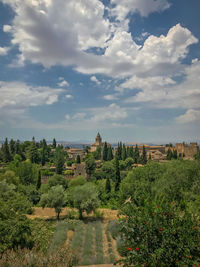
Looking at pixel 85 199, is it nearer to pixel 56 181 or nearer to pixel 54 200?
pixel 54 200

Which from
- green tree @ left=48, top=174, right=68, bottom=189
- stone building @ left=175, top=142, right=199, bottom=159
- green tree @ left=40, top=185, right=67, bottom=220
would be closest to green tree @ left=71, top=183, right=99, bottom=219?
green tree @ left=40, top=185, right=67, bottom=220

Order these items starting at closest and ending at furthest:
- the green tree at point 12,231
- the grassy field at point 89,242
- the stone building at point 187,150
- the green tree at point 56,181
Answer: the green tree at point 12,231
the grassy field at point 89,242
the green tree at point 56,181
the stone building at point 187,150

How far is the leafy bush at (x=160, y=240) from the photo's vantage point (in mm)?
5849

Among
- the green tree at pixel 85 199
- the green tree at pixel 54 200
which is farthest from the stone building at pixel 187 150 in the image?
the green tree at pixel 54 200

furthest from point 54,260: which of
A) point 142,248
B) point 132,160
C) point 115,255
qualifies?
point 132,160

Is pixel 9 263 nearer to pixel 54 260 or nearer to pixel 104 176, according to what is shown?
pixel 54 260

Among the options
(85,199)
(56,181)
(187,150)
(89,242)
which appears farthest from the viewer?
(187,150)

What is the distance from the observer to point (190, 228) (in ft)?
20.8

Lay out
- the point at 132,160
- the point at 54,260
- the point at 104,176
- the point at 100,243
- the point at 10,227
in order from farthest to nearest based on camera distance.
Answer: the point at 132,160 < the point at 104,176 < the point at 100,243 < the point at 10,227 < the point at 54,260

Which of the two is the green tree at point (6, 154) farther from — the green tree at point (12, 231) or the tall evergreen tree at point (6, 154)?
the green tree at point (12, 231)

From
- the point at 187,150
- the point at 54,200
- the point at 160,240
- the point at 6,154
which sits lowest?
the point at 54,200

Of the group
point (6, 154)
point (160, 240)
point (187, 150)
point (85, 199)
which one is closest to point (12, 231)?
point (160, 240)

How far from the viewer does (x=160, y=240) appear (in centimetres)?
639

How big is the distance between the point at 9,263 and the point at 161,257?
554 centimetres
